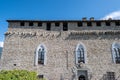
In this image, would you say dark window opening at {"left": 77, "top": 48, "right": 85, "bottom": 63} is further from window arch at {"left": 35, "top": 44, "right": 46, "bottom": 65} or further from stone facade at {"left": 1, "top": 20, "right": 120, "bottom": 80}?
window arch at {"left": 35, "top": 44, "right": 46, "bottom": 65}

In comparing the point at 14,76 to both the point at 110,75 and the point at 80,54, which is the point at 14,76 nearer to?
the point at 80,54

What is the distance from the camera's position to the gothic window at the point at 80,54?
18531 millimetres

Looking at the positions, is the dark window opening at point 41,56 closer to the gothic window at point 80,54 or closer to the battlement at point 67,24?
the battlement at point 67,24

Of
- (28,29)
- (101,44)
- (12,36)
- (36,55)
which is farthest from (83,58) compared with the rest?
(12,36)

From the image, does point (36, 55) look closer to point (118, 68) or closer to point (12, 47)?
point (12, 47)

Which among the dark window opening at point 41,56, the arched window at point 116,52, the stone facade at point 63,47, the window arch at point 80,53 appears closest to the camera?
the stone facade at point 63,47

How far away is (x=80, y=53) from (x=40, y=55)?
4.68 meters

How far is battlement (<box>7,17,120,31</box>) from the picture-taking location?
1973 cm

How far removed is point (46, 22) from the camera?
2009cm

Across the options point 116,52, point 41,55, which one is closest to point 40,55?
point 41,55

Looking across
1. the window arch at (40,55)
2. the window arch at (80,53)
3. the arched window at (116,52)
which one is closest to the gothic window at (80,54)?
the window arch at (80,53)

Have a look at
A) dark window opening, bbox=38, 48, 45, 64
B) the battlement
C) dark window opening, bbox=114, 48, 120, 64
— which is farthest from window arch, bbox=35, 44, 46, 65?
dark window opening, bbox=114, 48, 120, 64

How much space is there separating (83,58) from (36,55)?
5.45 metres

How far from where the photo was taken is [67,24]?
Result: 788 inches
